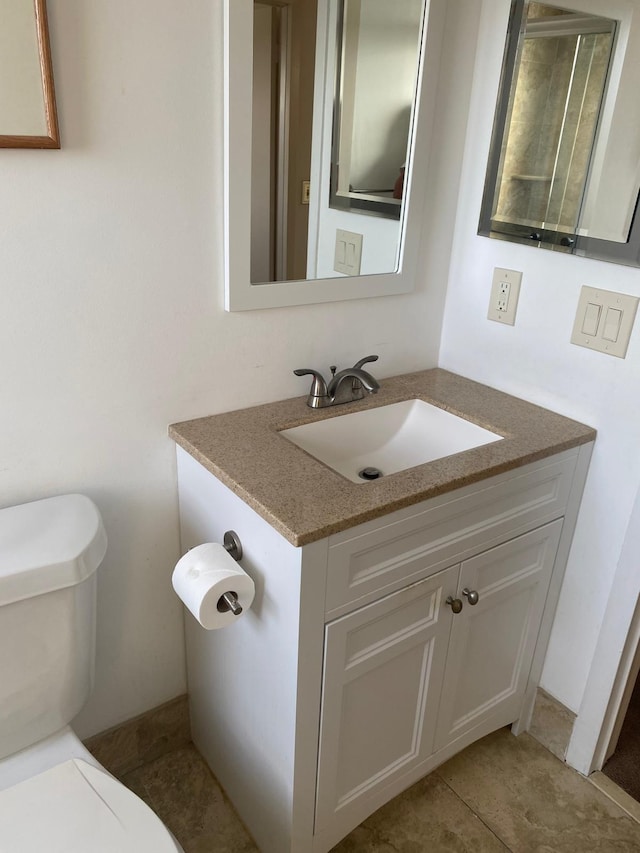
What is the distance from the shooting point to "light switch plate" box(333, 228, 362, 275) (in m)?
1.49

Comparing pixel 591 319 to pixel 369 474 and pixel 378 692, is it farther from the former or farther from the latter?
pixel 378 692

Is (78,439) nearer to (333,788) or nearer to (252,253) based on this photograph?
(252,253)

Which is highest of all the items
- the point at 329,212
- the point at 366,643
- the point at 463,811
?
the point at 329,212

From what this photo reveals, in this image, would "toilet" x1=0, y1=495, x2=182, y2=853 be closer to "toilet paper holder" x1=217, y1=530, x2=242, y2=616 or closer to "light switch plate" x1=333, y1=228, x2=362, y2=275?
"toilet paper holder" x1=217, y1=530, x2=242, y2=616

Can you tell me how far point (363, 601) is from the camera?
1195 mm

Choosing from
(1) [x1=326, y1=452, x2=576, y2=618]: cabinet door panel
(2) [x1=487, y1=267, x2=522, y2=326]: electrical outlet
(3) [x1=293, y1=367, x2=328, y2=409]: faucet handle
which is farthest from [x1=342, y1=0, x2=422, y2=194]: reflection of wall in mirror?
(1) [x1=326, y1=452, x2=576, y2=618]: cabinet door panel

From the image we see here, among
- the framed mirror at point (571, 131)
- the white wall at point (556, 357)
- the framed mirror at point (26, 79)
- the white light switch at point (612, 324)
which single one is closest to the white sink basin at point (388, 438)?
the white wall at point (556, 357)

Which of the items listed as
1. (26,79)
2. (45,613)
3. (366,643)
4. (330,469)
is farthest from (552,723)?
(26,79)

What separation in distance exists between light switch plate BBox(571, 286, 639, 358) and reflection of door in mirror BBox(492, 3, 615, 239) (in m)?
0.15

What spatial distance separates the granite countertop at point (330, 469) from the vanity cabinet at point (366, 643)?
4 cm

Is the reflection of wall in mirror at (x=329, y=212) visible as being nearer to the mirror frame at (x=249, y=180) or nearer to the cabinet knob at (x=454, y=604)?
the mirror frame at (x=249, y=180)

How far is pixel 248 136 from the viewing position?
4.10 ft

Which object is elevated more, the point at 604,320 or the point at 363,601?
the point at 604,320

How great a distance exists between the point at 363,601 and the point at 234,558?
258 millimetres
